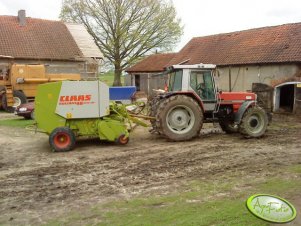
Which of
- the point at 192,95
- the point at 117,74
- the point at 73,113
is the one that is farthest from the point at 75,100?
the point at 117,74

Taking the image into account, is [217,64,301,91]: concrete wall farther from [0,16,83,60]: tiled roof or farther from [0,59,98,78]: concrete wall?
[0,16,83,60]: tiled roof

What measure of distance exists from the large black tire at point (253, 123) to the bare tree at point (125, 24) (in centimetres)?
2430

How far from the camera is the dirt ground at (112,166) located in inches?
218

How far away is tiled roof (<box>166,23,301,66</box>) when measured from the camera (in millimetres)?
18719

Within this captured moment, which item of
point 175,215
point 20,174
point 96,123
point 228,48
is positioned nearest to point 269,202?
point 175,215

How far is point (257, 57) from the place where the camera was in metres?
19.6

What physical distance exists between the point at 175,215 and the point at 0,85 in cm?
1551

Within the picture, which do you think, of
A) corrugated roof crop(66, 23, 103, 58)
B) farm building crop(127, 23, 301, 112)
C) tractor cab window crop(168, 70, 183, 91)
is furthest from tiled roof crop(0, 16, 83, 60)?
tractor cab window crop(168, 70, 183, 91)

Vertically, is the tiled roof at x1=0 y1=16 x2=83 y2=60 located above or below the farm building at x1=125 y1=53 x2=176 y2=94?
above

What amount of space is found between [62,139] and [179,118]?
313 cm

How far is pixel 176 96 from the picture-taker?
32.4 feet

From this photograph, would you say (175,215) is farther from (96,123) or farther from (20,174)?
(96,123)

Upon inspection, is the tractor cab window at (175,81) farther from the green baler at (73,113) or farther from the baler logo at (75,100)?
the baler logo at (75,100)

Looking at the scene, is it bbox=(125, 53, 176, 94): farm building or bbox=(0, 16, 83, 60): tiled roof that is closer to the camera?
bbox=(0, 16, 83, 60): tiled roof
